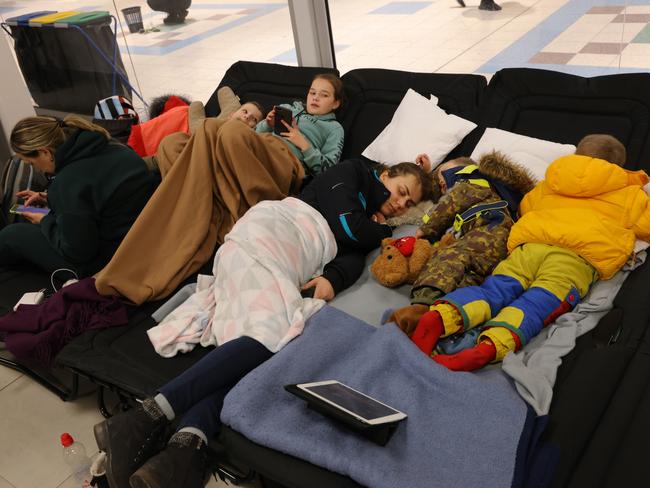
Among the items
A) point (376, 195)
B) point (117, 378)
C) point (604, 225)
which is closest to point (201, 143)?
point (376, 195)

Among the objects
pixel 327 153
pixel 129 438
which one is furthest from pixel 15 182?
pixel 129 438

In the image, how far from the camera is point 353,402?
1410 millimetres

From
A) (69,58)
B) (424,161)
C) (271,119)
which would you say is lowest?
(424,161)

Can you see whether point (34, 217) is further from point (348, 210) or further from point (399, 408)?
point (399, 408)

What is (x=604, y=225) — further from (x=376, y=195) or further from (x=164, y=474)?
(x=164, y=474)

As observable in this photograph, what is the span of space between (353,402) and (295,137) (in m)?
1.53

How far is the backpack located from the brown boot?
213 centimetres

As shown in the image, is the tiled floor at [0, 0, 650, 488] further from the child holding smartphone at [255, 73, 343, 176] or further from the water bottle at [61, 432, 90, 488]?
the child holding smartphone at [255, 73, 343, 176]

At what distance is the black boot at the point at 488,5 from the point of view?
307 centimetres

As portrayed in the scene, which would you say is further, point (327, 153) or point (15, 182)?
point (15, 182)

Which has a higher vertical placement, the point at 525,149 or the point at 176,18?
the point at 176,18

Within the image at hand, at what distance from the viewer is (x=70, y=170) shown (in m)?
2.17

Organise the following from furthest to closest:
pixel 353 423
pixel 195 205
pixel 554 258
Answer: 1. pixel 195 205
2. pixel 554 258
3. pixel 353 423

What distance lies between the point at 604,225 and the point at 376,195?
2.72ft
